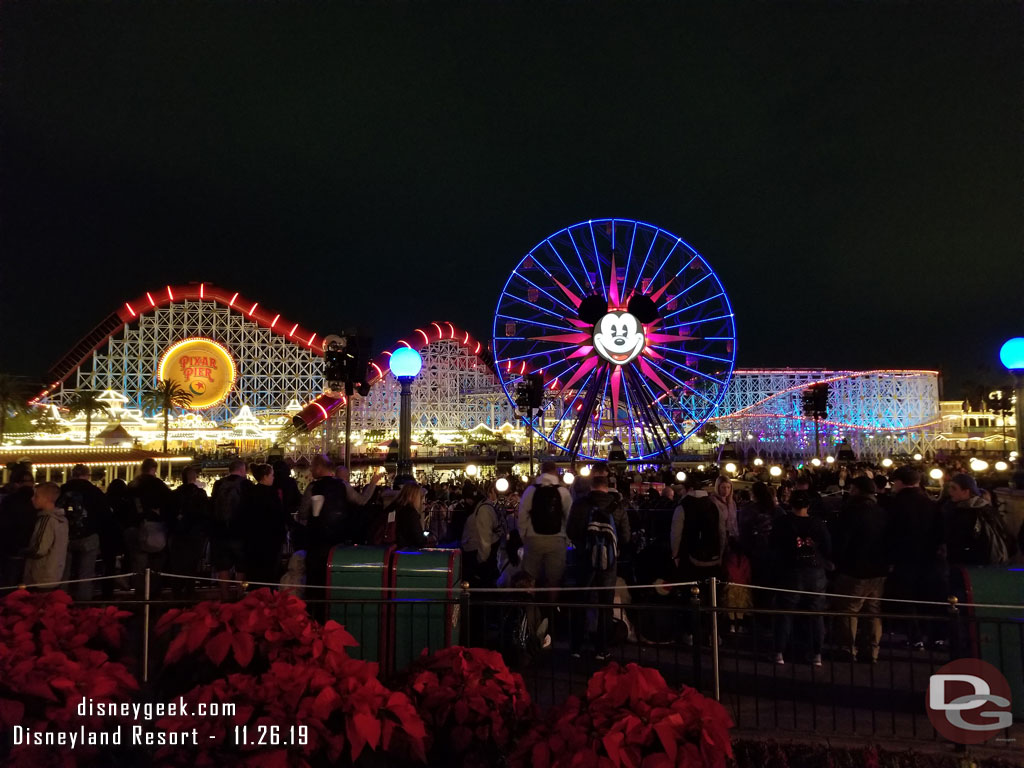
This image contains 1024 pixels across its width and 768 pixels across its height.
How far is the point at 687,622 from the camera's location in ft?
23.8

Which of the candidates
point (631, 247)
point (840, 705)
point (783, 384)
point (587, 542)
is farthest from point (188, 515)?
point (783, 384)

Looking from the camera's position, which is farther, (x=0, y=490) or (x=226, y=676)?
(x=0, y=490)

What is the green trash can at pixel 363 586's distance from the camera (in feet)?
17.6

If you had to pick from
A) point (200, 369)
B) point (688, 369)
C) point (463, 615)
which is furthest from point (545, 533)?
point (200, 369)

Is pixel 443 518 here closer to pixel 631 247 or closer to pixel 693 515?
pixel 693 515

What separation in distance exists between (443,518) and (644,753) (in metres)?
11.0

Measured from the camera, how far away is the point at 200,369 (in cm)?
5081

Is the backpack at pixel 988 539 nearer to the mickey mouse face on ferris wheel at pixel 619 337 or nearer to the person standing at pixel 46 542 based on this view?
the person standing at pixel 46 542

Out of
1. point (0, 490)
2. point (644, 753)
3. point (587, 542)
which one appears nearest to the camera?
point (644, 753)

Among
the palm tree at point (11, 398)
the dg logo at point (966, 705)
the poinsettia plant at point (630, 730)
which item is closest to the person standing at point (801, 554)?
the dg logo at point (966, 705)

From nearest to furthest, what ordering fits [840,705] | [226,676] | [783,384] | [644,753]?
[644,753], [226,676], [840,705], [783,384]

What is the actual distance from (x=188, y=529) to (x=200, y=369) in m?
46.8

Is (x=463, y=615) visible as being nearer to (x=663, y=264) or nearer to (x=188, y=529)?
(x=188, y=529)

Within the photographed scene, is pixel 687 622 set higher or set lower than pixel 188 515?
lower
